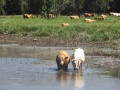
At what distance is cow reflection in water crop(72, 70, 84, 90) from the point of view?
14.3m

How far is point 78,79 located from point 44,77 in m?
1.13

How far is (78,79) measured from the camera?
617 inches

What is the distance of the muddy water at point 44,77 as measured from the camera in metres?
14.3

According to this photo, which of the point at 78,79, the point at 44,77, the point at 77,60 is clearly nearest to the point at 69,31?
the point at 77,60

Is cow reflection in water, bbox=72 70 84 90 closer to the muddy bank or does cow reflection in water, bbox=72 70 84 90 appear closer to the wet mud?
the wet mud

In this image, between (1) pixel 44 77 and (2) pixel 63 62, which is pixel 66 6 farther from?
(1) pixel 44 77

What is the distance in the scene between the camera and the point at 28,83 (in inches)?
583

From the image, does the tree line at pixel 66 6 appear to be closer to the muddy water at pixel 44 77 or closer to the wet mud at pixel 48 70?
the wet mud at pixel 48 70

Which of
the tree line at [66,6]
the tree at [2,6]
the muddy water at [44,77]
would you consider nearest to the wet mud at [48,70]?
the muddy water at [44,77]

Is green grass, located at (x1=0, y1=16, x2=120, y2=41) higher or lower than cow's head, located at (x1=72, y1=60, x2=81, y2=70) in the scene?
lower

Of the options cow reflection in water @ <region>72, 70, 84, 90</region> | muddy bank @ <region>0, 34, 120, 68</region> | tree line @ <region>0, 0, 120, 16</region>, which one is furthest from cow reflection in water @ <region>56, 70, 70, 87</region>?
tree line @ <region>0, 0, 120, 16</region>

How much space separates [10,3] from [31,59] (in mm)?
34490

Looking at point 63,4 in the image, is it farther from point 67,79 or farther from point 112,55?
point 67,79

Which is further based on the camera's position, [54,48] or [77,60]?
[54,48]
